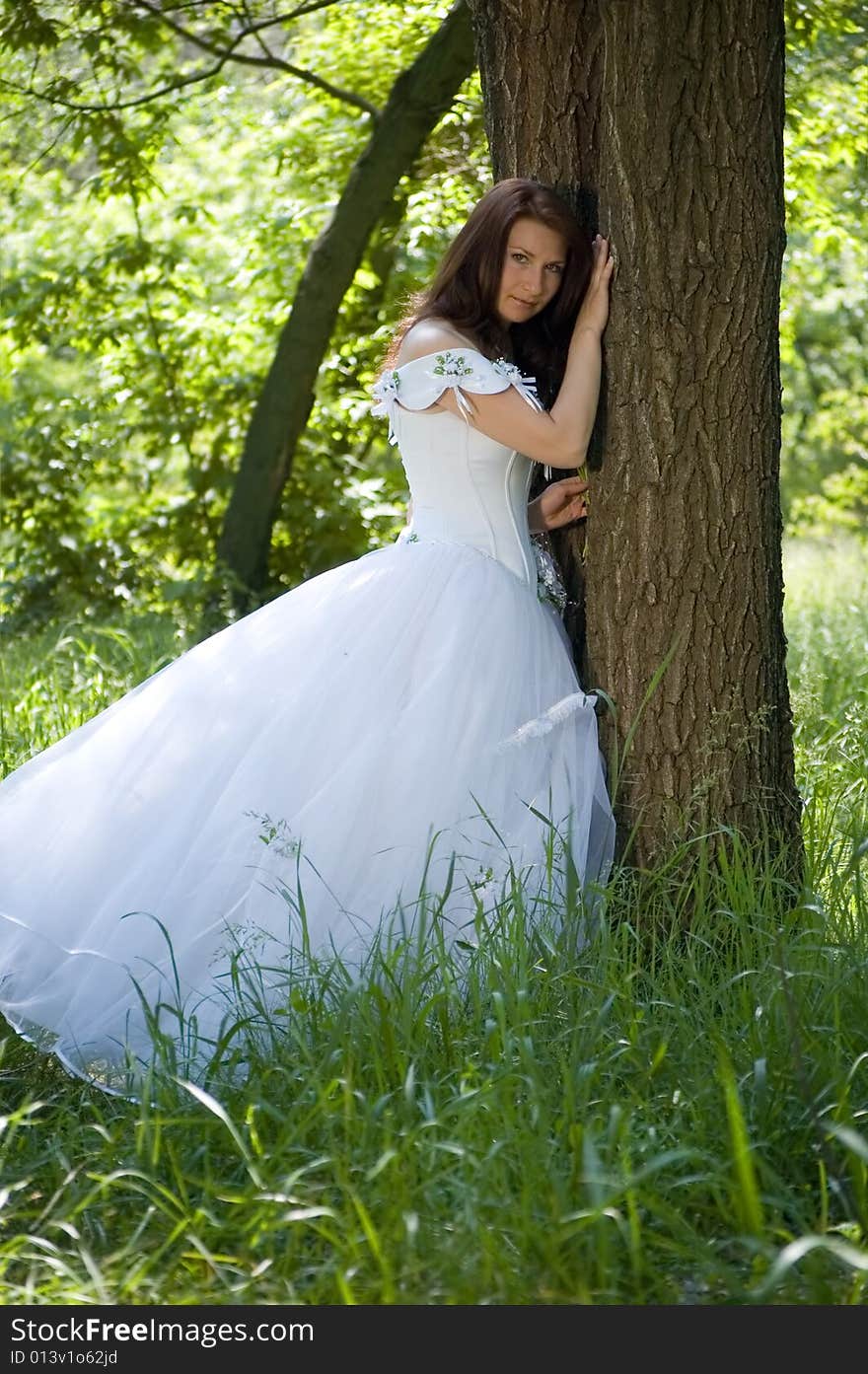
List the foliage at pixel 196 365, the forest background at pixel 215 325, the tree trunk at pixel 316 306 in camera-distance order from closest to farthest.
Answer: the tree trunk at pixel 316 306
the forest background at pixel 215 325
the foliage at pixel 196 365

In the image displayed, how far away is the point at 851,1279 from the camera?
2104 mm

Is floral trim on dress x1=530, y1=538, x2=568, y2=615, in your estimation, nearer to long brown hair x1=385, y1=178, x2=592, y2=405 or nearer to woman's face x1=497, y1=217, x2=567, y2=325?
long brown hair x1=385, y1=178, x2=592, y2=405

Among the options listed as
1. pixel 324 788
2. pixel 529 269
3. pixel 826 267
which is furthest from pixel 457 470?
pixel 826 267

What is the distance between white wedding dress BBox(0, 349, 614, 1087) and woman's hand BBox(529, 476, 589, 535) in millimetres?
47

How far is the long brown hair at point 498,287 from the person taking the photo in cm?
322

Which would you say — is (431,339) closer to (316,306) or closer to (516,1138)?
(516,1138)

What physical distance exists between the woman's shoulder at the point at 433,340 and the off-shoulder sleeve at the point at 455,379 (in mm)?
15

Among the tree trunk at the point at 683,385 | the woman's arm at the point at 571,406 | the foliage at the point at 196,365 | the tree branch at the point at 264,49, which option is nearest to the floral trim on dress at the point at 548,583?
the tree trunk at the point at 683,385

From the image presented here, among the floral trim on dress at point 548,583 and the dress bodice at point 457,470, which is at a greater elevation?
the dress bodice at point 457,470

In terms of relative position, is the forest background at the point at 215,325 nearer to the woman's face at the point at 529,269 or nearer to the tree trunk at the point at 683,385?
the woman's face at the point at 529,269

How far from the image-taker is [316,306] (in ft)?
26.2

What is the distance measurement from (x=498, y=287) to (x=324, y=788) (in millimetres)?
1274
